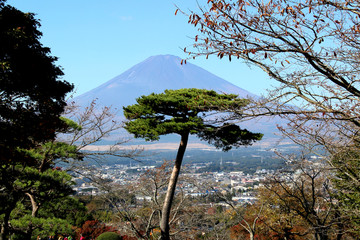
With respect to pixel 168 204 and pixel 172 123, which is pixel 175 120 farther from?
pixel 168 204

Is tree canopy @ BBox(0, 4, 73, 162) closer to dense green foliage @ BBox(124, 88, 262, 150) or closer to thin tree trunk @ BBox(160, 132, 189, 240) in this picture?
dense green foliage @ BBox(124, 88, 262, 150)

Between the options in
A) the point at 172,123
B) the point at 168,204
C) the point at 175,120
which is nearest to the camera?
the point at 172,123

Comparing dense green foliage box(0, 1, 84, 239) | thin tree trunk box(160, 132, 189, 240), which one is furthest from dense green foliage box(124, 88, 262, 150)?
dense green foliage box(0, 1, 84, 239)

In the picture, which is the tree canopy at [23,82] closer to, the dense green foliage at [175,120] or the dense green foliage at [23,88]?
the dense green foliage at [23,88]

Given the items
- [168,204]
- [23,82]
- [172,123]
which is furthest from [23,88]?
[168,204]

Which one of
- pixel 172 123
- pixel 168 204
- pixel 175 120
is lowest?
pixel 168 204

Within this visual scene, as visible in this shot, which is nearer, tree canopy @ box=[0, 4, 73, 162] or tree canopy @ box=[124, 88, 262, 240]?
tree canopy @ box=[0, 4, 73, 162]

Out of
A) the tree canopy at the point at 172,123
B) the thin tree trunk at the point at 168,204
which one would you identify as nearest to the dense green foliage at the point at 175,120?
the tree canopy at the point at 172,123

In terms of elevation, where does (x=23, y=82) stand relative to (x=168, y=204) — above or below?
above

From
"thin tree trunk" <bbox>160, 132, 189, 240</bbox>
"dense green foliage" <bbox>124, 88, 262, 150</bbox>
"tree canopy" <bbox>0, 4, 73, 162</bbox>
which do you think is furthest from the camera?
"thin tree trunk" <bbox>160, 132, 189, 240</bbox>

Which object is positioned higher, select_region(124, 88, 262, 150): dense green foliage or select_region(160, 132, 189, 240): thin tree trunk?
select_region(124, 88, 262, 150): dense green foliage

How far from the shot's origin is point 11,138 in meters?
4.81

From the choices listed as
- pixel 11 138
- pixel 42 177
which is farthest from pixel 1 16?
pixel 42 177

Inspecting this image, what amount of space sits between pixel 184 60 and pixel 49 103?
299cm
